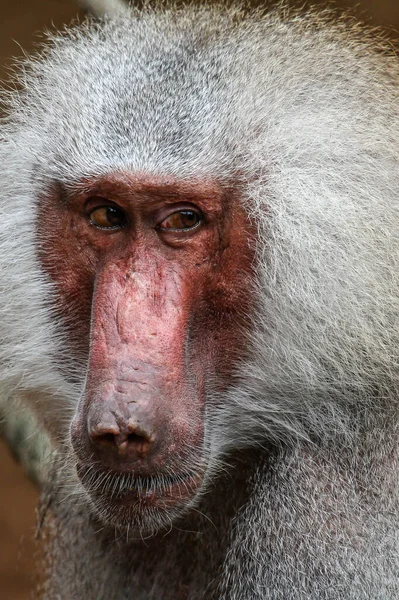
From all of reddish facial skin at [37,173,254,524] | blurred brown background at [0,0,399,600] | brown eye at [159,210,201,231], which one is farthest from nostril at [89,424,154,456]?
blurred brown background at [0,0,399,600]

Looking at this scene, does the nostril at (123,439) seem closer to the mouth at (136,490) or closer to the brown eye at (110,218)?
the mouth at (136,490)

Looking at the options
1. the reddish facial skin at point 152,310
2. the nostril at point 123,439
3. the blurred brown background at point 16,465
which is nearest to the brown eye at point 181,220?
the reddish facial skin at point 152,310

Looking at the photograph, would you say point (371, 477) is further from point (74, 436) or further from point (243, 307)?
point (74, 436)

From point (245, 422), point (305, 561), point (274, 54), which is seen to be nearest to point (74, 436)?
point (245, 422)

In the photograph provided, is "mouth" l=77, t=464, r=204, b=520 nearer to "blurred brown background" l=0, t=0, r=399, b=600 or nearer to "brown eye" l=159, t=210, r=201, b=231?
"brown eye" l=159, t=210, r=201, b=231

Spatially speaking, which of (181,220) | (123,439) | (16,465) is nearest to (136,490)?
(123,439)
